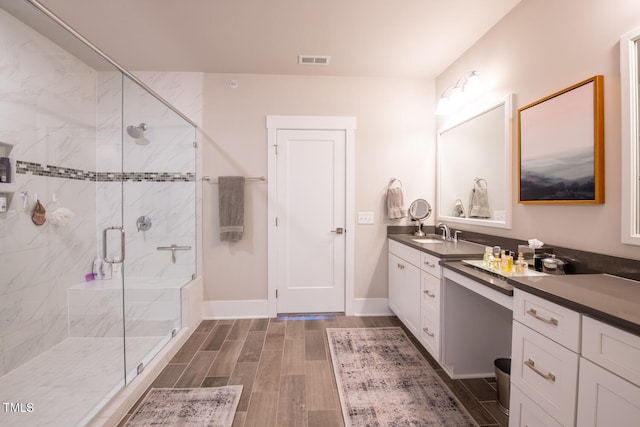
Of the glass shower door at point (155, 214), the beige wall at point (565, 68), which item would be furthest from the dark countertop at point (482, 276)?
the glass shower door at point (155, 214)

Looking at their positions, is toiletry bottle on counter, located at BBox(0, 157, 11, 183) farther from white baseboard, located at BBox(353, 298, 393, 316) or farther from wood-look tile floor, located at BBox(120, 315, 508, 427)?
white baseboard, located at BBox(353, 298, 393, 316)

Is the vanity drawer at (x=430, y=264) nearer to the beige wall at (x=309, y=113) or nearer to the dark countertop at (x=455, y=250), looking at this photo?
the dark countertop at (x=455, y=250)

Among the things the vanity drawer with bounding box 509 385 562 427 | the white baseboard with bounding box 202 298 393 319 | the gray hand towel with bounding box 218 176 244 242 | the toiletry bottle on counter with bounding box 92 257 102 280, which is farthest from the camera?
the white baseboard with bounding box 202 298 393 319

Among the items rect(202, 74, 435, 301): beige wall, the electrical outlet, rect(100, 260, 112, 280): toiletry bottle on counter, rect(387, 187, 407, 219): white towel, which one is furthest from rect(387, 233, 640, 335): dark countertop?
rect(100, 260, 112, 280): toiletry bottle on counter

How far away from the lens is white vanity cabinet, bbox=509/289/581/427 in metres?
0.96

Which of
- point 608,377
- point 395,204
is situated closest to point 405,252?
point 395,204

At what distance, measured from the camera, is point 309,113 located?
9.69ft

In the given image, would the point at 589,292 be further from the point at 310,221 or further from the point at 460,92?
the point at 310,221

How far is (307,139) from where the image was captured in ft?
9.71

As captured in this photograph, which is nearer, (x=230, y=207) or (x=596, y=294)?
(x=596, y=294)

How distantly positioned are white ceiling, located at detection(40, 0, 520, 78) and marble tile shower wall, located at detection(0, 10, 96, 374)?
383mm

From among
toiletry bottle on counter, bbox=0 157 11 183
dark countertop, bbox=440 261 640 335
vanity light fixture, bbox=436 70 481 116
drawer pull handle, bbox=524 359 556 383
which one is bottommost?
drawer pull handle, bbox=524 359 556 383

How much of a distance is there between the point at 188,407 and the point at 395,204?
2424mm

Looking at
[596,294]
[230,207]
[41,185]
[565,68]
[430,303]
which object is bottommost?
[430,303]
